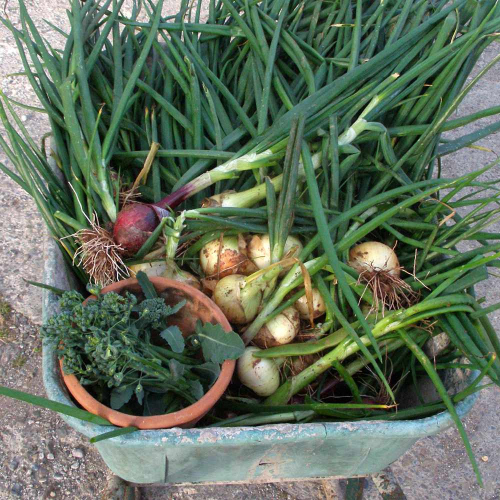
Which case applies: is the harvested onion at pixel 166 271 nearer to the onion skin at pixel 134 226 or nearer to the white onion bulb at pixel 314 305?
the onion skin at pixel 134 226

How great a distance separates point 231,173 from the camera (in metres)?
1.11

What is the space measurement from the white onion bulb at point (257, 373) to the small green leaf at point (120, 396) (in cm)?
26

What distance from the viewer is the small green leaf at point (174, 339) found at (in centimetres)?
89

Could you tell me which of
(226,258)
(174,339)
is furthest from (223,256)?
(174,339)

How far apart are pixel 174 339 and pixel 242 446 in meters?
0.21

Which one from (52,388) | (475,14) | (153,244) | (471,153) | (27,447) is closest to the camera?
(52,388)

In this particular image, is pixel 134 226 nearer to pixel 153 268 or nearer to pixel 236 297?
Result: pixel 153 268

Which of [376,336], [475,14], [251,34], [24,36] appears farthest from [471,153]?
[24,36]

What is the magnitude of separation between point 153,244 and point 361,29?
2.40 ft

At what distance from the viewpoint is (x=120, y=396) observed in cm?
84

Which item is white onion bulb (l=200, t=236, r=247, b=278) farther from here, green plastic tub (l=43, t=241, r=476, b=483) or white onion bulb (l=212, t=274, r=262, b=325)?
green plastic tub (l=43, t=241, r=476, b=483)

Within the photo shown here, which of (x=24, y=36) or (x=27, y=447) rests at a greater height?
(x=24, y=36)

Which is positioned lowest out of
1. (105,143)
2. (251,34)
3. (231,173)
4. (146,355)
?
(146,355)

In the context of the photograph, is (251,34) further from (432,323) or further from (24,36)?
(432,323)
